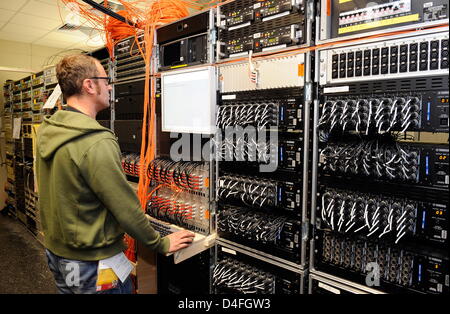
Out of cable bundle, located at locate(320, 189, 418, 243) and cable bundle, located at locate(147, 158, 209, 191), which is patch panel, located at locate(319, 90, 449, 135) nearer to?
cable bundle, located at locate(320, 189, 418, 243)

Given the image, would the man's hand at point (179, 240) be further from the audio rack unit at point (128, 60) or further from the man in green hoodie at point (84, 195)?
the audio rack unit at point (128, 60)

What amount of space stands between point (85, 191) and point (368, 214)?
123cm

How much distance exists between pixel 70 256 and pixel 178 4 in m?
2.03

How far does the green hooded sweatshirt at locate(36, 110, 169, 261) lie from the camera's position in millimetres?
1276

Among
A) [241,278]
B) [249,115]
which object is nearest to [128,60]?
[249,115]

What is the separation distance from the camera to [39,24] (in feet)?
15.4

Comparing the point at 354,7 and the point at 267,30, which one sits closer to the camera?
the point at 354,7

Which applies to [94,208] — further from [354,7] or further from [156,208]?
[354,7]

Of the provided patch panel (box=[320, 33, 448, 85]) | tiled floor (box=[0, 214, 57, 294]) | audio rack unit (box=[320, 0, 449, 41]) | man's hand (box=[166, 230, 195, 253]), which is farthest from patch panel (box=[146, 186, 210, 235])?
tiled floor (box=[0, 214, 57, 294])

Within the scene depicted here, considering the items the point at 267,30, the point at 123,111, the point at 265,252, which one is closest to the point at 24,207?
the point at 123,111

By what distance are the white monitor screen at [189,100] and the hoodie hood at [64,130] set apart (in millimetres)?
748

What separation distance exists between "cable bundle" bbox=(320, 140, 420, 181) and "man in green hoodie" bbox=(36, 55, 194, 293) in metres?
0.92

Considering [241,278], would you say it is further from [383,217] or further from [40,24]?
[40,24]

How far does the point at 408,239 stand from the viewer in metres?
1.32
